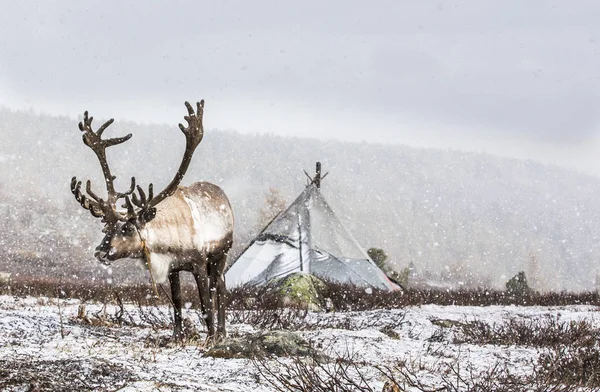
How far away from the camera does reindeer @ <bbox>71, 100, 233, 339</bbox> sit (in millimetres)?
5918

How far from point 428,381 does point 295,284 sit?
9.53 metres

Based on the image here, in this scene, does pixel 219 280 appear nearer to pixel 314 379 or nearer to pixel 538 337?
pixel 314 379

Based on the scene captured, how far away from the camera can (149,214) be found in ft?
19.6

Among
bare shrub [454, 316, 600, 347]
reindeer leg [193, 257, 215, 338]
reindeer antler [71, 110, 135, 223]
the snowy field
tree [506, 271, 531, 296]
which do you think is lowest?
tree [506, 271, 531, 296]

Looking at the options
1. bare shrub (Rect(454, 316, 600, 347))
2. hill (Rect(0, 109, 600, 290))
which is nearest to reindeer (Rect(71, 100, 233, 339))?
bare shrub (Rect(454, 316, 600, 347))

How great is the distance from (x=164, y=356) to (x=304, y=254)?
38.9ft

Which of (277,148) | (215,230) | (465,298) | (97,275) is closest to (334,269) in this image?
(465,298)

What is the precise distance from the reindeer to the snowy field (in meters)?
0.61

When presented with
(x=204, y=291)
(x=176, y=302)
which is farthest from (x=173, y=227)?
(x=176, y=302)

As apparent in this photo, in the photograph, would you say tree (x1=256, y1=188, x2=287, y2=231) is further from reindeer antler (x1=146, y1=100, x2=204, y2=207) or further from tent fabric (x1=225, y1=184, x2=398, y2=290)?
reindeer antler (x1=146, y1=100, x2=204, y2=207)

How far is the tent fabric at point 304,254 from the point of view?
55.6 ft

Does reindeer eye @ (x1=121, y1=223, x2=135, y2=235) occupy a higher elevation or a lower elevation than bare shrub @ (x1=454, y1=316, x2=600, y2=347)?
higher

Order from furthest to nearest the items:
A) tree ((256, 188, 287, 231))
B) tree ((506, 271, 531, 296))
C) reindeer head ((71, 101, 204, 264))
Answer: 1. tree ((256, 188, 287, 231))
2. tree ((506, 271, 531, 296))
3. reindeer head ((71, 101, 204, 264))

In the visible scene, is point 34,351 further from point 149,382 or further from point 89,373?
point 149,382
